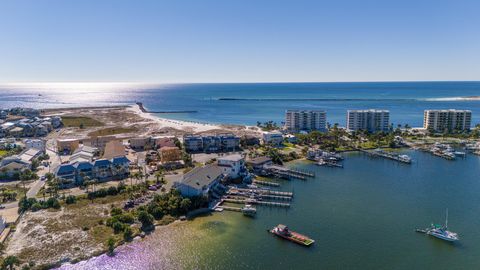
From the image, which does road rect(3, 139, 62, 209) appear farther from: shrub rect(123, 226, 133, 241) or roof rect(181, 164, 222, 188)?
roof rect(181, 164, 222, 188)

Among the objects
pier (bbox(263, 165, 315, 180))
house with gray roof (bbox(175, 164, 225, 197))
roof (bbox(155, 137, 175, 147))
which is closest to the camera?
house with gray roof (bbox(175, 164, 225, 197))

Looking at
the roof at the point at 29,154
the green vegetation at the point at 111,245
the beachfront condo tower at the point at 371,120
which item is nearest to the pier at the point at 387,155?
the beachfront condo tower at the point at 371,120

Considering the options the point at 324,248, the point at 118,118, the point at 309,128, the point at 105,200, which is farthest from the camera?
A: the point at 118,118

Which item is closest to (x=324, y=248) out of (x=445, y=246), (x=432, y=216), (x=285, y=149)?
(x=445, y=246)

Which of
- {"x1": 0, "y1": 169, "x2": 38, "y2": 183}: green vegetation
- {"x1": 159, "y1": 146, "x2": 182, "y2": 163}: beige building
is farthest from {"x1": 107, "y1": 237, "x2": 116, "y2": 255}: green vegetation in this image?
{"x1": 159, "y1": 146, "x2": 182, "y2": 163}: beige building

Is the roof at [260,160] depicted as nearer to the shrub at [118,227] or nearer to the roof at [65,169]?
the shrub at [118,227]

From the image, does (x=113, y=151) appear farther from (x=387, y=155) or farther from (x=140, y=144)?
(x=387, y=155)

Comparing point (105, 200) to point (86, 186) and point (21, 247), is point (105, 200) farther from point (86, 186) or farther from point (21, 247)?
point (21, 247)
